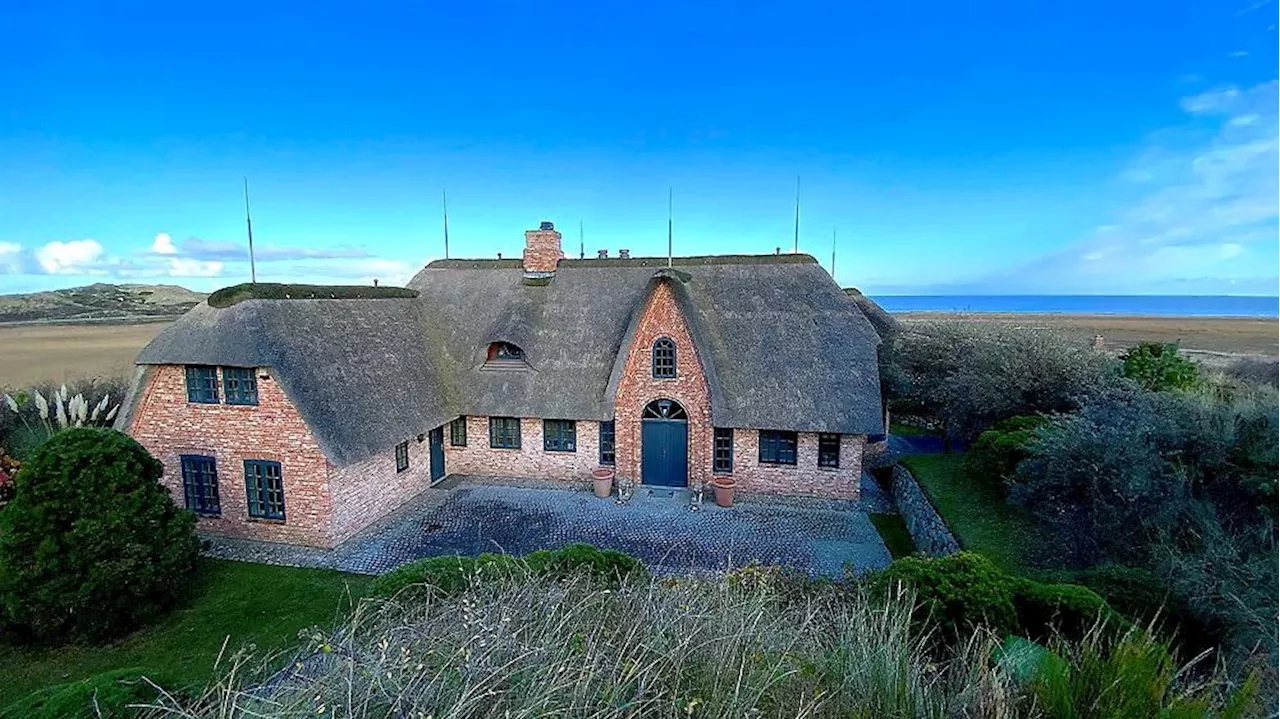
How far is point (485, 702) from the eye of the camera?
138 inches

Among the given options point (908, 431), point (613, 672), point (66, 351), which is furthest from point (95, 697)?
point (66, 351)

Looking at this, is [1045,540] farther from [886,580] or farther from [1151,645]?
[1151,645]

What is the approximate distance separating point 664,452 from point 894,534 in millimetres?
6286

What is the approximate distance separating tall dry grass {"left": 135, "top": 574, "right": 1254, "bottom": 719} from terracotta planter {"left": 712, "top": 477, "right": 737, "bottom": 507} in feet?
34.6

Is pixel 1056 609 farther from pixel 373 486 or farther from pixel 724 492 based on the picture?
pixel 373 486

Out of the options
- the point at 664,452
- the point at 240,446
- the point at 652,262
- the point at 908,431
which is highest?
the point at 652,262

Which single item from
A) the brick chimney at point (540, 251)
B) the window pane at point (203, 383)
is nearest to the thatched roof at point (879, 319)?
the brick chimney at point (540, 251)

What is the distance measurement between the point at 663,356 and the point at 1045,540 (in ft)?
31.0

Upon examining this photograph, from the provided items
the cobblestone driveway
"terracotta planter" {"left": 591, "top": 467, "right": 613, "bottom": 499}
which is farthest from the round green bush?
"terracotta planter" {"left": 591, "top": 467, "right": 613, "bottom": 499}

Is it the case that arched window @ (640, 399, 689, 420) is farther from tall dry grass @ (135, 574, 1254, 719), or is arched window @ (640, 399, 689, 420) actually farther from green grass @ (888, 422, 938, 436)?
tall dry grass @ (135, 574, 1254, 719)

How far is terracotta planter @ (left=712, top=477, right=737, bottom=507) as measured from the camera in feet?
51.0

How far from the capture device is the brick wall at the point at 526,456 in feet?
56.2

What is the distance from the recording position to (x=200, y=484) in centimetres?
1380

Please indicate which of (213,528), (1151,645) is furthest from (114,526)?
(1151,645)
